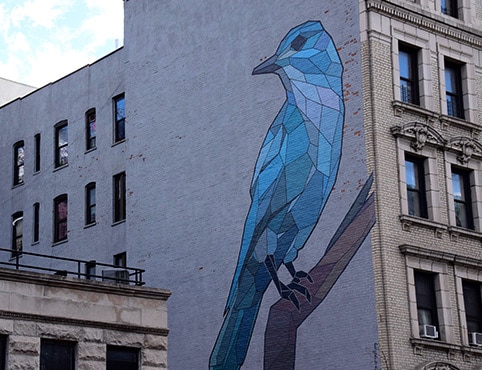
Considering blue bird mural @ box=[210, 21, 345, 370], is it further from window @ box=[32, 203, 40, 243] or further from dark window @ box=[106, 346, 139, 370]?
window @ box=[32, 203, 40, 243]

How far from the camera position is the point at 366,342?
31.5 metres

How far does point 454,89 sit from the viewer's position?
36500 mm

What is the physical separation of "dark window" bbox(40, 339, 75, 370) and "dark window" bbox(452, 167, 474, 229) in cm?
1434

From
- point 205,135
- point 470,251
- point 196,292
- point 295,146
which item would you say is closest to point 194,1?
point 205,135

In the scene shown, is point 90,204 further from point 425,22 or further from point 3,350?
point 3,350

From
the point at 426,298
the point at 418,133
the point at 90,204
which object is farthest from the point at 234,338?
the point at 90,204

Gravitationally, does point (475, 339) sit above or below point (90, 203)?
below

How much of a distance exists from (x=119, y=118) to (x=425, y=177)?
1506 centimetres

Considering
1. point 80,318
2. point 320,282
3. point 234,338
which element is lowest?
point 80,318

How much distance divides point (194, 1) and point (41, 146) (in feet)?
36.8

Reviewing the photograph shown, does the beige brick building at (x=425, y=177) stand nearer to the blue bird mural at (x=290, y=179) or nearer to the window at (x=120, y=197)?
the blue bird mural at (x=290, y=179)

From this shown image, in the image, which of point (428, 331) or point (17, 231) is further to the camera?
point (17, 231)

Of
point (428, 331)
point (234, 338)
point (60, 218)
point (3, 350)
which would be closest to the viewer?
point (3, 350)

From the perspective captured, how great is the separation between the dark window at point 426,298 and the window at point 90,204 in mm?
16351
